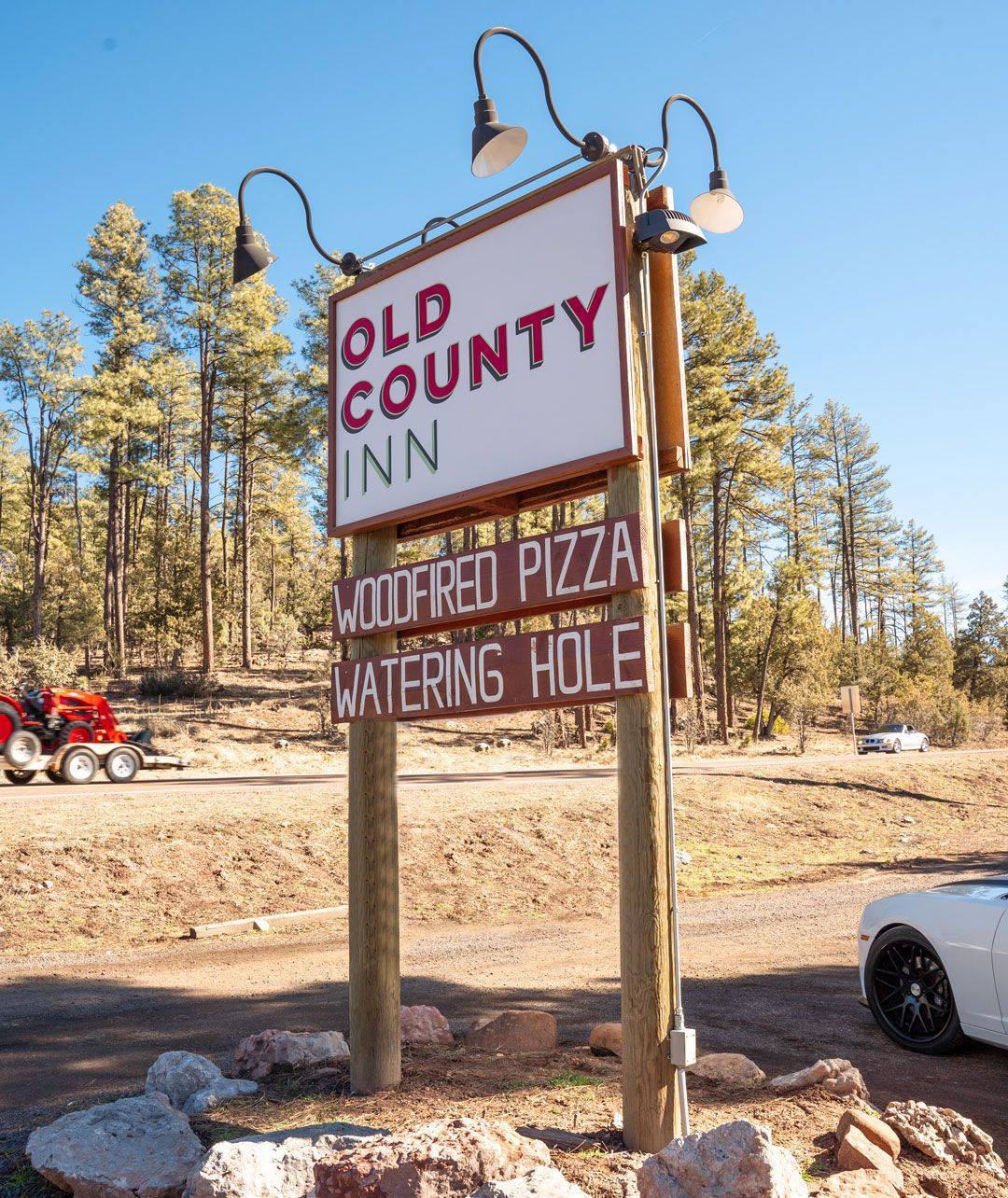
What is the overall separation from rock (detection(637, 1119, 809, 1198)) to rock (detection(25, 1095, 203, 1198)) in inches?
74.2

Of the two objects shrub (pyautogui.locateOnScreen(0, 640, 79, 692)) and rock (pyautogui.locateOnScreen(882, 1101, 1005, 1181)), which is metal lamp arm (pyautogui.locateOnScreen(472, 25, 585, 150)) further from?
shrub (pyautogui.locateOnScreen(0, 640, 79, 692))

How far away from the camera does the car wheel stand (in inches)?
245

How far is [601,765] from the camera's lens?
26906mm

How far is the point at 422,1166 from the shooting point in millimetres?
3305

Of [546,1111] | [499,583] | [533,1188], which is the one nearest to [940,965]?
[546,1111]

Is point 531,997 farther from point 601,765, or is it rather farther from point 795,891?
point 601,765

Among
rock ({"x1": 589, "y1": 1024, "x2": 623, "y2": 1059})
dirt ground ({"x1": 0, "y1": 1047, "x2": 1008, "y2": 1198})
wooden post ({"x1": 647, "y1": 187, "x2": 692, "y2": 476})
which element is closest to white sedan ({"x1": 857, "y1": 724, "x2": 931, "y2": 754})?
rock ({"x1": 589, "y1": 1024, "x2": 623, "y2": 1059})

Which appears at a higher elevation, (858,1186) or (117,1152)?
(117,1152)

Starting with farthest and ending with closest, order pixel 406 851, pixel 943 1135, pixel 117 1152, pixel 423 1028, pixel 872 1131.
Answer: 1. pixel 406 851
2. pixel 423 1028
3. pixel 943 1135
4. pixel 872 1131
5. pixel 117 1152

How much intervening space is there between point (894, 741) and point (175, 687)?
2828 cm

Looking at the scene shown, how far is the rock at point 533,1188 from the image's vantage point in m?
3.15

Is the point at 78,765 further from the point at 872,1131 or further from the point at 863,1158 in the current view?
the point at 863,1158

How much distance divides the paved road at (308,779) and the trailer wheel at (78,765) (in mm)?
412

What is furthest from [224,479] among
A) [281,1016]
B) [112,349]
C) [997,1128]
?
[997,1128]
